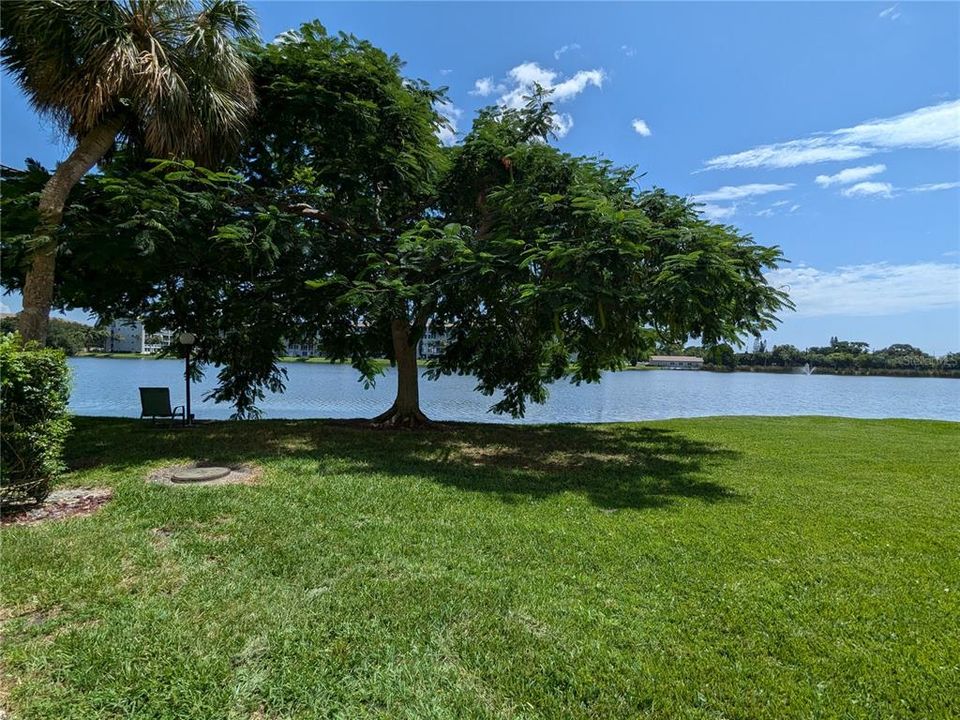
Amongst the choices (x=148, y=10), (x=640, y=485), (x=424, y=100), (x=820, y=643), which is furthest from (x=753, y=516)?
(x=148, y=10)

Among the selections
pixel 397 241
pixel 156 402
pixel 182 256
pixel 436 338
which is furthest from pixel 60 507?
pixel 436 338

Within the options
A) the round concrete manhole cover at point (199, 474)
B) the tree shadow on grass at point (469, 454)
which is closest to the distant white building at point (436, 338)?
the tree shadow on grass at point (469, 454)

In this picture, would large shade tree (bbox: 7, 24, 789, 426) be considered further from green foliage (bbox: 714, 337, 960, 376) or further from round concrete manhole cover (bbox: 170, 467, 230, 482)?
green foliage (bbox: 714, 337, 960, 376)

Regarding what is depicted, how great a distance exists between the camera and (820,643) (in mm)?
3074

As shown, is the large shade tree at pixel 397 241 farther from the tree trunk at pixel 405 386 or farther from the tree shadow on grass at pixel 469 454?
→ the tree shadow on grass at pixel 469 454

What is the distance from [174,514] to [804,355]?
80.4 metres

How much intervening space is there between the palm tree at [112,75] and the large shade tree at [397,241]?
0.61m

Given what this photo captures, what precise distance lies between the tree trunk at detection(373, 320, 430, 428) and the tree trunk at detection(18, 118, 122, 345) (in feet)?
20.1

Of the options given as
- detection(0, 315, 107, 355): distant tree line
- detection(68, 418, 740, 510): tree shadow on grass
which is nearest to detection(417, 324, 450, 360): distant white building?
detection(68, 418, 740, 510): tree shadow on grass

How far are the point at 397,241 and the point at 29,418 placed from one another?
21.1 ft

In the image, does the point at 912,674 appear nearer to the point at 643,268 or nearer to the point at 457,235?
the point at 643,268

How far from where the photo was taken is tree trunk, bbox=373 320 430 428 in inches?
487

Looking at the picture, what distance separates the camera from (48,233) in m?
7.60

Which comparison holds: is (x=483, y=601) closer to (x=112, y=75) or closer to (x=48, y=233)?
(x=48, y=233)
